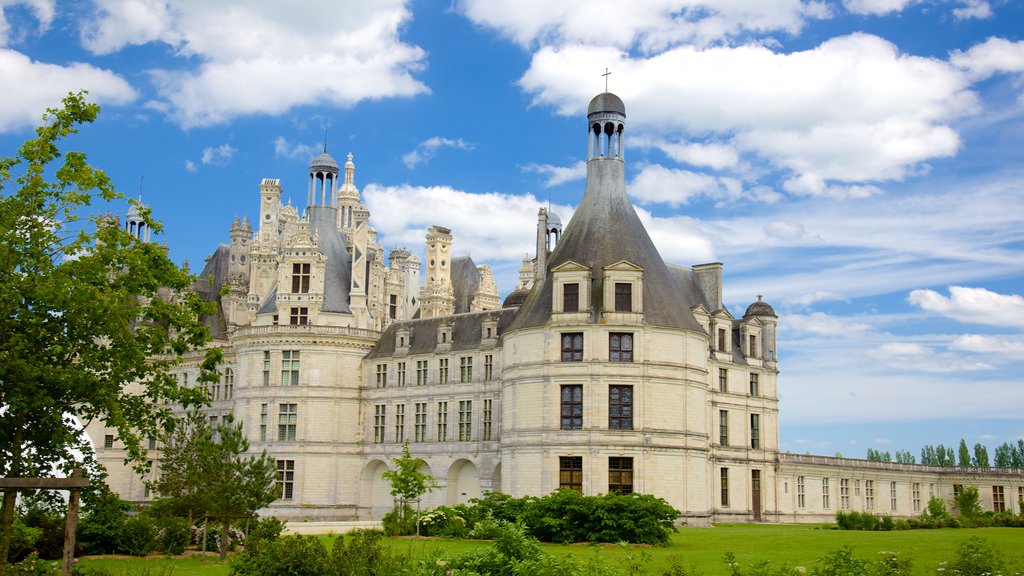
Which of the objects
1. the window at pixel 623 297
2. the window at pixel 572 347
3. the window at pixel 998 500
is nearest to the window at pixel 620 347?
the window at pixel 623 297

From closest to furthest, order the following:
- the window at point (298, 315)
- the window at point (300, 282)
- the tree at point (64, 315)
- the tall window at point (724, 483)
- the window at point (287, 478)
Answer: the tree at point (64, 315), the tall window at point (724, 483), the window at point (287, 478), the window at point (298, 315), the window at point (300, 282)

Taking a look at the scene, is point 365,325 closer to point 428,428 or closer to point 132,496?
point 428,428

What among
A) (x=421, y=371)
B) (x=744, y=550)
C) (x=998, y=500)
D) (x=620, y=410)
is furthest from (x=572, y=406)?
(x=998, y=500)

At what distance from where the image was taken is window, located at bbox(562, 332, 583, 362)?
163 feet

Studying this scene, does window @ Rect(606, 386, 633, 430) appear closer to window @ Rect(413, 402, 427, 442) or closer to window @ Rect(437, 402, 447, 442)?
window @ Rect(437, 402, 447, 442)

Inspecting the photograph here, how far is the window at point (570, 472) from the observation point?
1917 inches

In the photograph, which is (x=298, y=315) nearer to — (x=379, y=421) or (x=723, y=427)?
(x=379, y=421)

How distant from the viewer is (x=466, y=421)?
2301 inches

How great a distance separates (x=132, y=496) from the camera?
241ft

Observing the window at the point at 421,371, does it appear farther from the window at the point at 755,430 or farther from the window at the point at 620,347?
the window at the point at 755,430

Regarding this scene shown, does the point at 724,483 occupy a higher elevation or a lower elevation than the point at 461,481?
higher

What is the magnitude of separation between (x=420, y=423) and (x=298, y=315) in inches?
399

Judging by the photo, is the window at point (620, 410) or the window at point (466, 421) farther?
the window at point (466, 421)

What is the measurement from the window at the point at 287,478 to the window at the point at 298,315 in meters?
8.32
